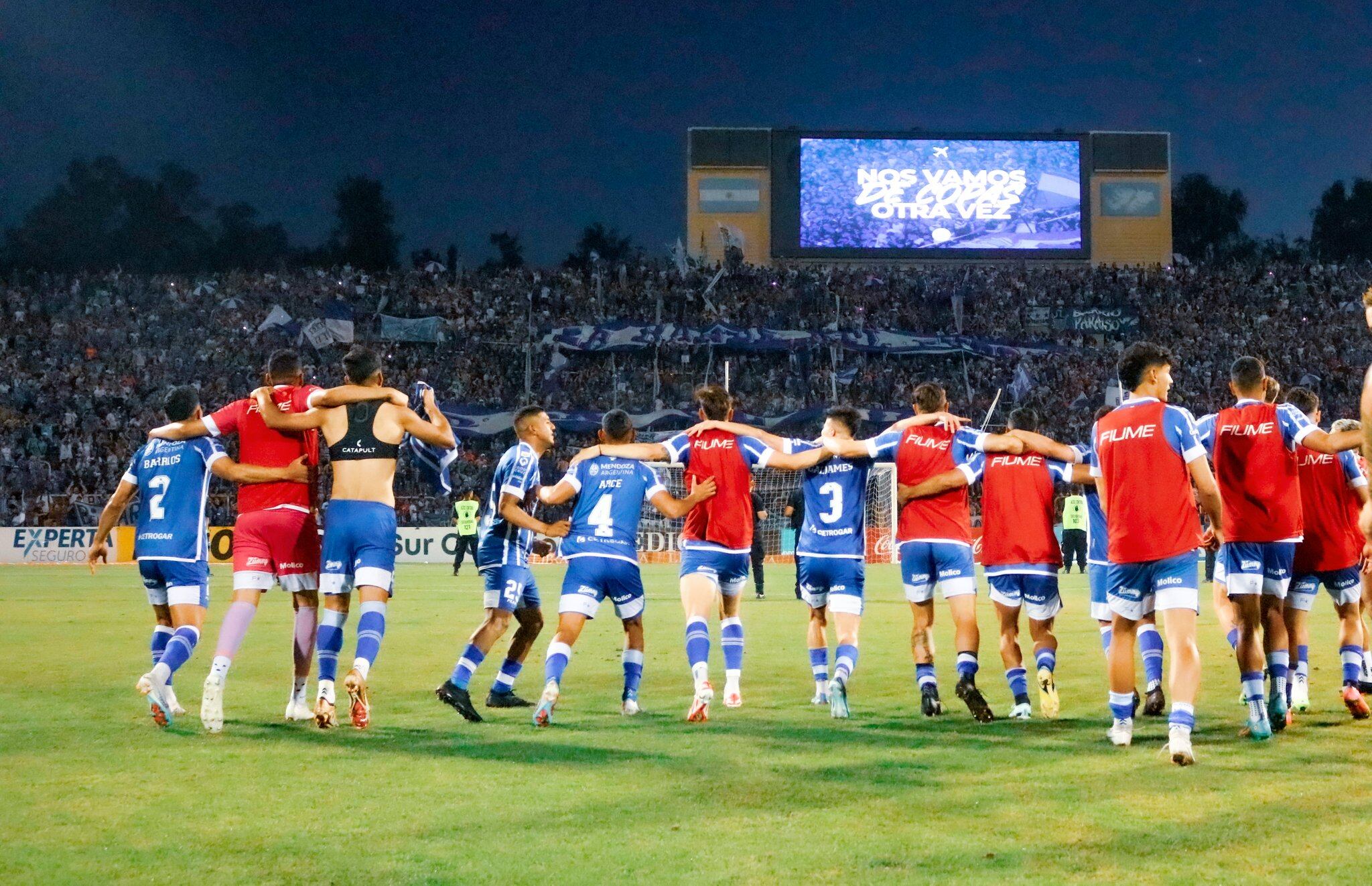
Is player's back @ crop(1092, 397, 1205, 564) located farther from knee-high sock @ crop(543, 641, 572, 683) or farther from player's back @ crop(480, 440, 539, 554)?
player's back @ crop(480, 440, 539, 554)

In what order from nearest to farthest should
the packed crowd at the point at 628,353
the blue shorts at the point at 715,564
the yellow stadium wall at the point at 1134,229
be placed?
1. the blue shorts at the point at 715,564
2. the packed crowd at the point at 628,353
3. the yellow stadium wall at the point at 1134,229

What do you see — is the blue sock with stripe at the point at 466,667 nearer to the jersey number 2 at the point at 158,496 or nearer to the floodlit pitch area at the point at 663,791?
the floodlit pitch area at the point at 663,791

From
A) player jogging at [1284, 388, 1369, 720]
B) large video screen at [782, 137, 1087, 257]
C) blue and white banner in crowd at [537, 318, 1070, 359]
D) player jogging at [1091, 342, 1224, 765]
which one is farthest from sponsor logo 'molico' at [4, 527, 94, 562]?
player jogging at [1091, 342, 1224, 765]

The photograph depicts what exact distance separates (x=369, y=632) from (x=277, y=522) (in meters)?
1.11

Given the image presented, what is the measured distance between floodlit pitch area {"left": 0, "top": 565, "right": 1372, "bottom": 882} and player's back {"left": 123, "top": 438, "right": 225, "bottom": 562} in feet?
3.78

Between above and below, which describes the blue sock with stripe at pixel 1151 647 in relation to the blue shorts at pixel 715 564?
below

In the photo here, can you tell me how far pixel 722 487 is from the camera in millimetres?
9562

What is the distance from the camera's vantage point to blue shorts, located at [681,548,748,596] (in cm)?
965

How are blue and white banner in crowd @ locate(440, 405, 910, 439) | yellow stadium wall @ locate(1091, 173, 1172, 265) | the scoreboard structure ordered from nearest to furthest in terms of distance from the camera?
blue and white banner in crowd @ locate(440, 405, 910, 439)
the scoreboard structure
yellow stadium wall @ locate(1091, 173, 1172, 265)

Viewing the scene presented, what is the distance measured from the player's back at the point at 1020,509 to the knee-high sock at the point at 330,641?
174 inches

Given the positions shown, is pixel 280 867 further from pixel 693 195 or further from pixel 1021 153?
pixel 693 195

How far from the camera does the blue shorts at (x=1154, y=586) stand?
7379 millimetres

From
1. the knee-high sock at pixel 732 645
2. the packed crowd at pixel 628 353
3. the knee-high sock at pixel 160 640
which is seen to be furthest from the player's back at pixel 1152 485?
the packed crowd at pixel 628 353

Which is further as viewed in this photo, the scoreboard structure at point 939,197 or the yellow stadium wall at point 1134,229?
the yellow stadium wall at point 1134,229
